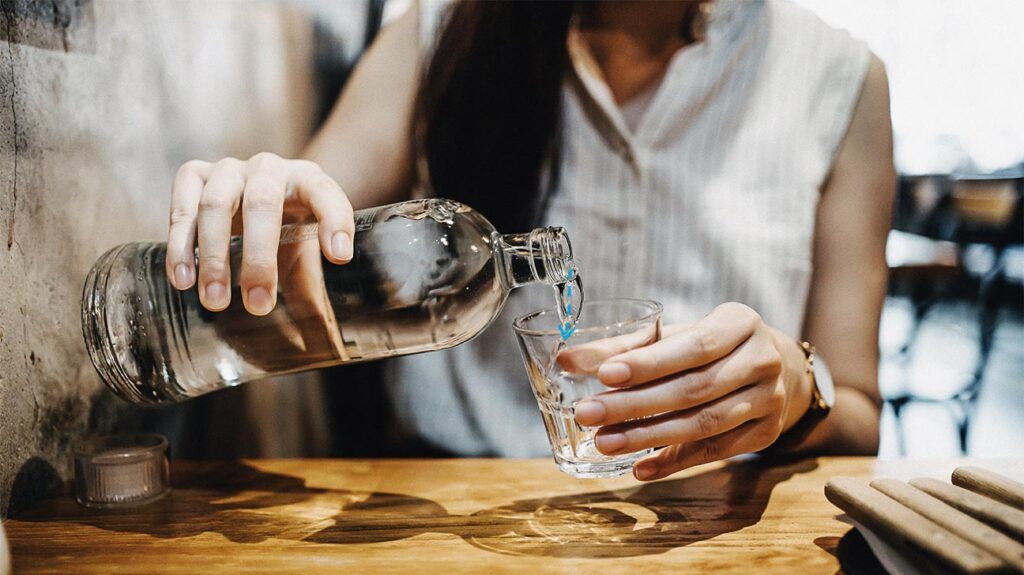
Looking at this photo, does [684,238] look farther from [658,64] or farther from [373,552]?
[373,552]

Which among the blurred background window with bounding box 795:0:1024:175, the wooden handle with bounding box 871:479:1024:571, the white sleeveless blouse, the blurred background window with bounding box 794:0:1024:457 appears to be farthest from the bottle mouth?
the blurred background window with bounding box 795:0:1024:175

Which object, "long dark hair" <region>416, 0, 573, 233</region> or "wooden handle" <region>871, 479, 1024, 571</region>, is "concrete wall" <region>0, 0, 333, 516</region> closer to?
"long dark hair" <region>416, 0, 573, 233</region>

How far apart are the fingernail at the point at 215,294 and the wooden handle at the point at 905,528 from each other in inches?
23.1

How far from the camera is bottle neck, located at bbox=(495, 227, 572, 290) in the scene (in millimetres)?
743

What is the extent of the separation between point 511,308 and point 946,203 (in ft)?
10.6

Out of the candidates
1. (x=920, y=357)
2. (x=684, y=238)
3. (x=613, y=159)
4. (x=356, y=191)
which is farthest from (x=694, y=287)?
(x=920, y=357)

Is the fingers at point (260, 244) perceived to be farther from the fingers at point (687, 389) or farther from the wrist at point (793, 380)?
the wrist at point (793, 380)

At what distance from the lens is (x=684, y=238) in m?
1.34

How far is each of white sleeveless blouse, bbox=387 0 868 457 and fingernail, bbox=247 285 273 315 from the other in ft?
2.24

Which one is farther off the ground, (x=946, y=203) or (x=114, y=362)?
(x=946, y=203)

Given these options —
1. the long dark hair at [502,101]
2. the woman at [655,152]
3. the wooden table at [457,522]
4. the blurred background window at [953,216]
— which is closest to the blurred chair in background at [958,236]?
the blurred background window at [953,216]

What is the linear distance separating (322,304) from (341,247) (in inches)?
3.6

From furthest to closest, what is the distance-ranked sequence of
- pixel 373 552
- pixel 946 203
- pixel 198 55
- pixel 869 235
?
pixel 946 203 < pixel 869 235 < pixel 198 55 < pixel 373 552

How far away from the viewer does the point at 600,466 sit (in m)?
0.76
